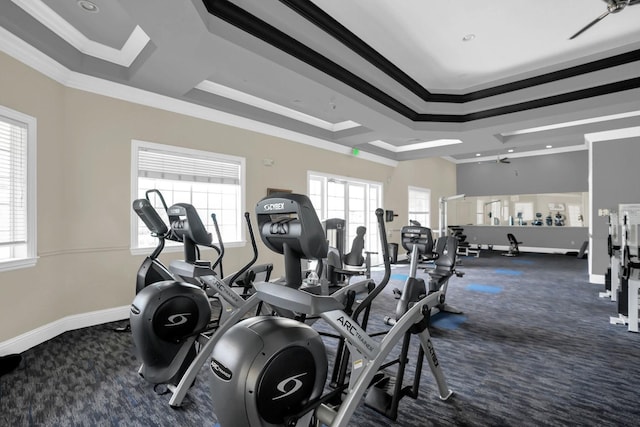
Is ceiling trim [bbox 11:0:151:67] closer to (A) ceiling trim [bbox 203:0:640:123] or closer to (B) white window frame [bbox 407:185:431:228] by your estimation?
(A) ceiling trim [bbox 203:0:640:123]

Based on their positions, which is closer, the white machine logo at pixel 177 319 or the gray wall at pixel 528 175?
the white machine logo at pixel 177 319

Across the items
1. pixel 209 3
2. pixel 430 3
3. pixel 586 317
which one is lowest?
pixel 586 317

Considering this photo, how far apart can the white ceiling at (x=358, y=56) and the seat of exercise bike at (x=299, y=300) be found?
2.25 metres

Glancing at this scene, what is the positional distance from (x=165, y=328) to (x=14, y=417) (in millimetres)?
1011

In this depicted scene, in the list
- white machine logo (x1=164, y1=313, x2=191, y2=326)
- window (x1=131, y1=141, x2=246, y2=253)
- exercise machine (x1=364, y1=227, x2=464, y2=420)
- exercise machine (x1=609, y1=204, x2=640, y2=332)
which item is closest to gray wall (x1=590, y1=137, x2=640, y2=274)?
exercise machine (x1=609, y1=204, x2=640, y2=332)

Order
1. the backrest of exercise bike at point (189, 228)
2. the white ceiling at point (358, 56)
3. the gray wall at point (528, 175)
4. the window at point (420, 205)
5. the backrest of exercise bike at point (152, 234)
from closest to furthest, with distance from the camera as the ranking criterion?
the backrest of exercise bike at point (189, 228) → the backrest of exercise bike at point (152, 234) → the white ceiling at point (358, 56) → the window at point (420, 205) → the gray wall at point (528, 175)

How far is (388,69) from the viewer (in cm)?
429

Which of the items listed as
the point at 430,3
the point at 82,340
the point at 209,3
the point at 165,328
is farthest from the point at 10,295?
the point at 430,3

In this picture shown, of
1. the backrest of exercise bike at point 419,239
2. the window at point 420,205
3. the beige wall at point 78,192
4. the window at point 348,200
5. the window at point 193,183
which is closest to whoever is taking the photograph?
the beige wall at point 78,192

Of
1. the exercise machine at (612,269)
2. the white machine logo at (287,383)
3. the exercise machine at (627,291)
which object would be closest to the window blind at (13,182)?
the white machine logo at (287,383)

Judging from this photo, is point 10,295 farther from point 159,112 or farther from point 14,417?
point 159,112

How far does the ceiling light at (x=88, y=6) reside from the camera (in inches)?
110

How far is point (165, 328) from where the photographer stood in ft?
7.36

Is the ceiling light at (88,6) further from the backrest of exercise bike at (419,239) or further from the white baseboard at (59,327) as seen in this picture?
the backrest of exercise bike at (419,239)
